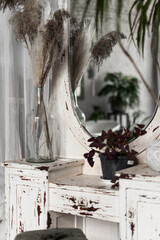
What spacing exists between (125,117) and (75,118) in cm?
33

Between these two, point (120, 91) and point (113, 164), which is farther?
point (120, 91)

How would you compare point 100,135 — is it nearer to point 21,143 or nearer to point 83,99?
point 83,99

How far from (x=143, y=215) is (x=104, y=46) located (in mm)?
1006

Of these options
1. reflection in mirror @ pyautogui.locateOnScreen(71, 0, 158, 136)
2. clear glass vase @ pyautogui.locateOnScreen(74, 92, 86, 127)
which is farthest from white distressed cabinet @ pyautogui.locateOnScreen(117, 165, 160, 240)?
clear glass vase @ pyautogui.locateOnScreen(74, 92, 86, 127)

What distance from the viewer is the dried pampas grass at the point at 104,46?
7.88 ft

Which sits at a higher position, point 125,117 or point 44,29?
point 44,29

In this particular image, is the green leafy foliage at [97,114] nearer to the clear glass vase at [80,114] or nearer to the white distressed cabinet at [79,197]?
the clear glass vase at [80,114]

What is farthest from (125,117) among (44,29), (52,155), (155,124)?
(44,29)

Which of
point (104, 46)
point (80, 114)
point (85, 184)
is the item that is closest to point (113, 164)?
point (85, 184)

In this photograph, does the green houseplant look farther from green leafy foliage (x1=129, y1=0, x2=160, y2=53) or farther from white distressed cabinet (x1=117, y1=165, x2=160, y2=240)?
white distressed cabinet (x1=117, y1=165, x2=160, y2=240)

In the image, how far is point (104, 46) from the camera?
7.98 ft

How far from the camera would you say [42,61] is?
2.41 m

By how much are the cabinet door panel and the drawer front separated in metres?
0.12

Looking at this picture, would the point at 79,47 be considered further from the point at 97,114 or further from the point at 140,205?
the point at 140,205
